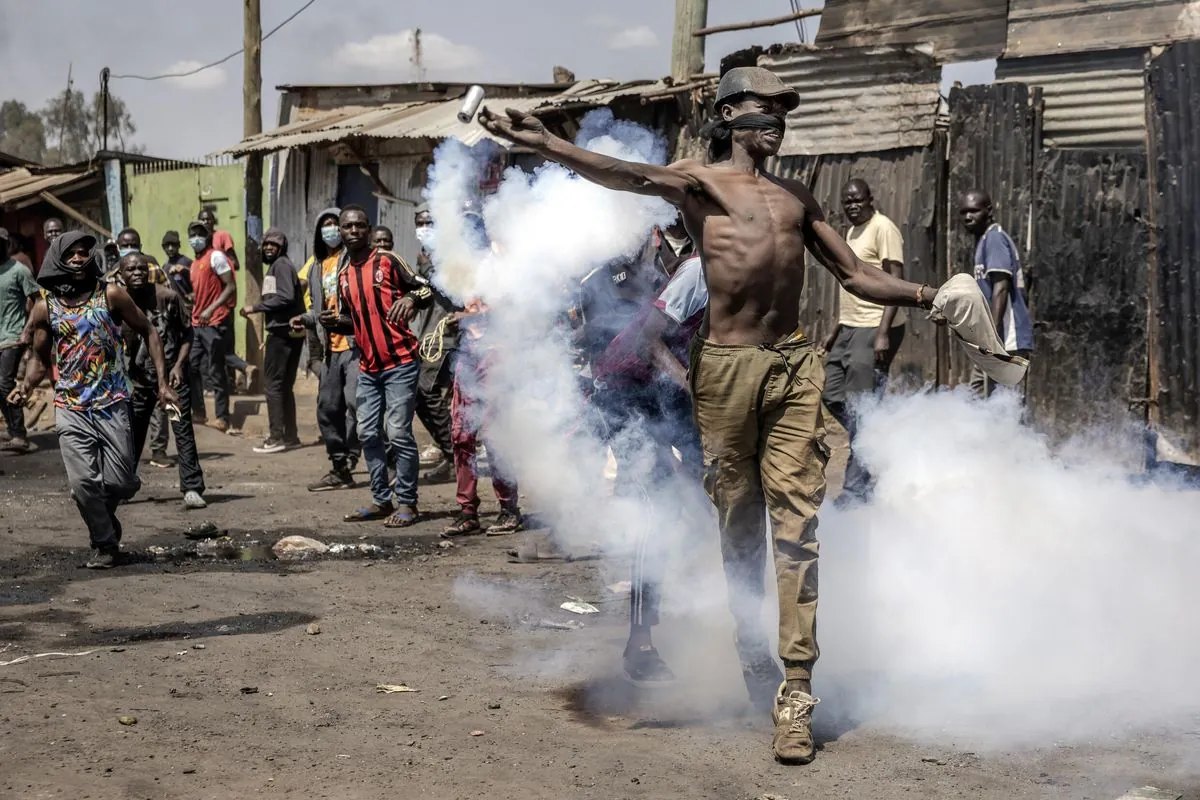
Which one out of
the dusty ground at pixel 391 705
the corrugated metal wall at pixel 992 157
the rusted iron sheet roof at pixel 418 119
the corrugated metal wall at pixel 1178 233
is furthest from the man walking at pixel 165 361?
the corrugated metal wall at pixel 1178 233

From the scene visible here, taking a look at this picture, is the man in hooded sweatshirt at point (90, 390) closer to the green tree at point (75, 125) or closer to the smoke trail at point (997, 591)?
the smoke trail at point (997, 591)

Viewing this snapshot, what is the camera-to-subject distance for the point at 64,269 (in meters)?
7.29

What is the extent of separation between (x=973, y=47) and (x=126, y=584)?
745 centimetres

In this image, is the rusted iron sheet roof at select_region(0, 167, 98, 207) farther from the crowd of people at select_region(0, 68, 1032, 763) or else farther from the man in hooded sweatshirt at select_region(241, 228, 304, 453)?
the man in hooded sweatshirt at select_region(241, 228, 304, 453)

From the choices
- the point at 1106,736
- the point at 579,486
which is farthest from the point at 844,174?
the point at 1106,736

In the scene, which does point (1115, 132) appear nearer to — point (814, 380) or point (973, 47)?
point (973, 47)

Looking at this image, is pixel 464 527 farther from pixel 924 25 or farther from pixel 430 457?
pixel 924 25

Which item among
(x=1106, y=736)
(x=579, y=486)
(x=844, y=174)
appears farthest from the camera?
(x=844, y=174)

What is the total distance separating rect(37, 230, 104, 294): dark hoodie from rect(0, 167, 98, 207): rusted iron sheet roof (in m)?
15.2

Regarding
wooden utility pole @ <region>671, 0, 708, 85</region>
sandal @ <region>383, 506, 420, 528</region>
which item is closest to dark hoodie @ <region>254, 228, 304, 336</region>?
sandal @ <region>383, 506, 420, 528</region>

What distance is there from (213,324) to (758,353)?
10573 millimetres

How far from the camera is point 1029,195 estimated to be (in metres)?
9.91

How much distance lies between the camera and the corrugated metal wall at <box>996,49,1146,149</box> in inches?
376

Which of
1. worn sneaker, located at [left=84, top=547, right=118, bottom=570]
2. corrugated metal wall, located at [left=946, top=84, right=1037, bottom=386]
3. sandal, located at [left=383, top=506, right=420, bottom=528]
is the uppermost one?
corrugated metal wall, located at [left=946, top=84, right=1037, bottom=386]
